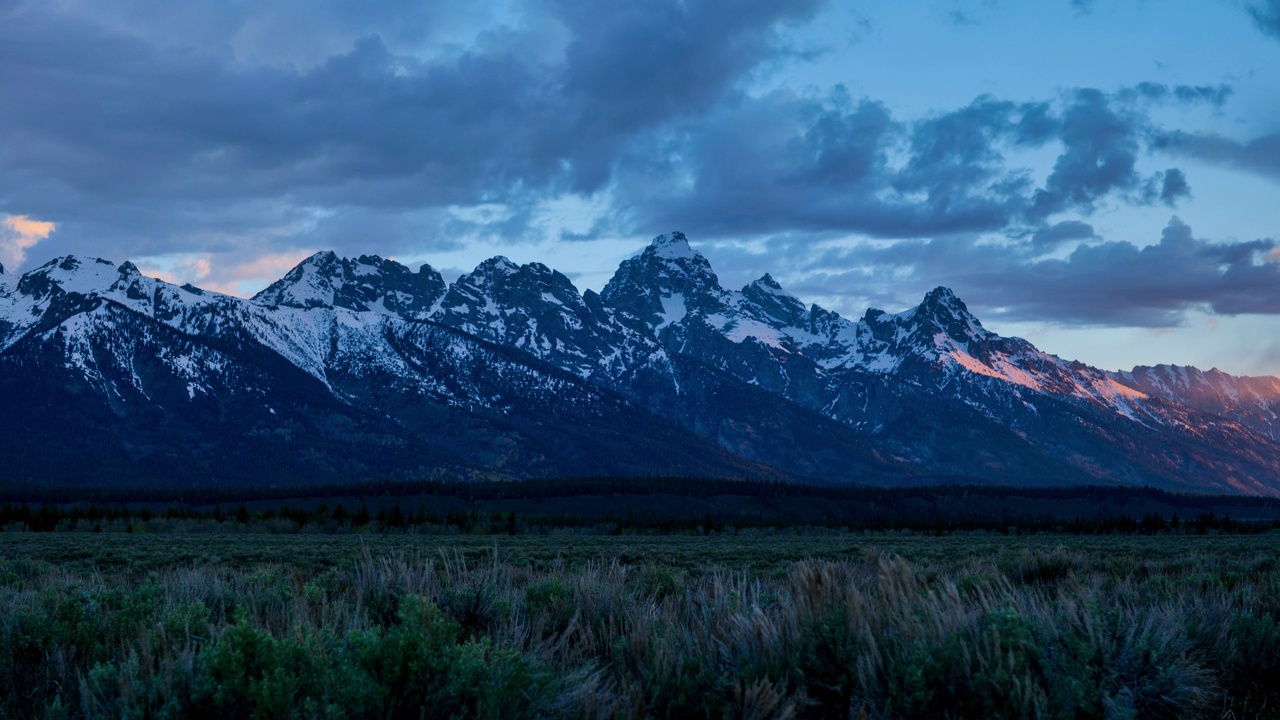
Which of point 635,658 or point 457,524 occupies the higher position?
point 635,658

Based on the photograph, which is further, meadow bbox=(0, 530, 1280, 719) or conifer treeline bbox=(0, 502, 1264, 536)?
conifer treeline bbox=(0, 502, 1264, 536)

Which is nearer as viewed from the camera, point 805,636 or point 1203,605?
point 805,636

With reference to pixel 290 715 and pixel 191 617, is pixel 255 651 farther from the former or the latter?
Answer: pixel 191 617

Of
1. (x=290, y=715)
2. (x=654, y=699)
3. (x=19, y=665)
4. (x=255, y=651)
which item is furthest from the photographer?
(x=19, y=665)

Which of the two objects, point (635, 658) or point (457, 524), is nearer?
point (635, 658)

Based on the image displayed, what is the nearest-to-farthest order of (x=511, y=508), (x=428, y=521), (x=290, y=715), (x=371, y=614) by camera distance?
(x=290, y=715)
(x=371, y=614)
(x=428, y=521)
(x=511, y=508)

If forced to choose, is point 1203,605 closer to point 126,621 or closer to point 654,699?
point 654,699

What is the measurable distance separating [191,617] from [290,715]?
3.15 meters

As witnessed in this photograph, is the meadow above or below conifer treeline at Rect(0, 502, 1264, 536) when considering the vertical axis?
above

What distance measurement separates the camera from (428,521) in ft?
402

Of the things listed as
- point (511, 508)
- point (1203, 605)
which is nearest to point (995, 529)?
point (511, 508)

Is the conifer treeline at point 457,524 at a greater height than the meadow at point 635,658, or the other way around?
the meadow at point 635,658

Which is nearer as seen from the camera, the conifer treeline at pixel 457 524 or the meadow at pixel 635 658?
the meadow at pixel 635 658

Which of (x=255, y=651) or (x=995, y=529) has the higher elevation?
(x=255, y=651)
